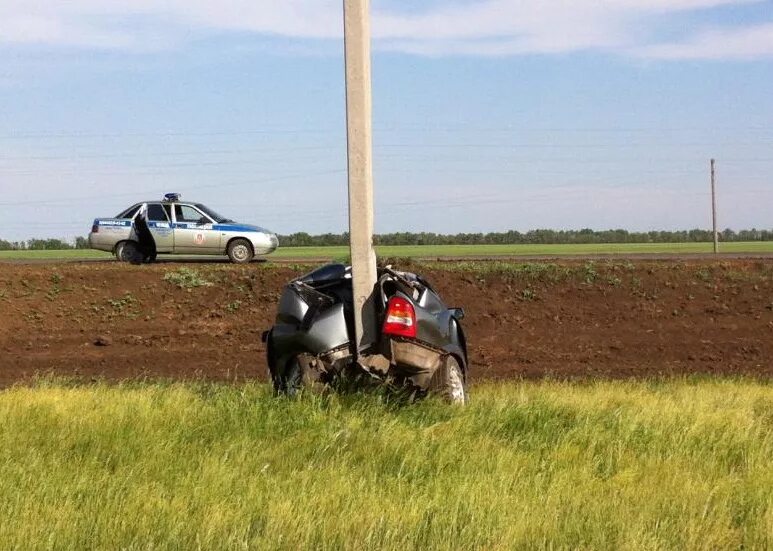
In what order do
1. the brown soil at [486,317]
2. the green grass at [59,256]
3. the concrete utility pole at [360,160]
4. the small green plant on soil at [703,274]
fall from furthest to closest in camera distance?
the green grass at [59,256] < the small green plant on soil at [703,274] < the brown soil at [486,317] < the concrete utility pole at [360,160]

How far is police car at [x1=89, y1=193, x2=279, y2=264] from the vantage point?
29.3 m

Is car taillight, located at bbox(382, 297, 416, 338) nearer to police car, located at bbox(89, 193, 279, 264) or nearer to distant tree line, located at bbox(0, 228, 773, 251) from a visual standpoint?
police car, located at bbox(89, 193, 279, 264)

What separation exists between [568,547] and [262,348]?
597 inches

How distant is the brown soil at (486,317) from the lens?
59.4 ft

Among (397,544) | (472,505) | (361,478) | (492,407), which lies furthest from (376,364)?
(397,544)

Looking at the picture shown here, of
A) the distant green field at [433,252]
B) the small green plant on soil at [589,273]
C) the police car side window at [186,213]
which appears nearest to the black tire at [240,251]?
the police car side window at [186,213]

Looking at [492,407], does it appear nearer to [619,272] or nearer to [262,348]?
[262,348]

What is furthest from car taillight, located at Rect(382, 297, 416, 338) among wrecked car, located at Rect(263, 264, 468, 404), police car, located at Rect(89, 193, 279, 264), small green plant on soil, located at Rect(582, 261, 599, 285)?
police car, located at Rect(89, 193, 279, 264)

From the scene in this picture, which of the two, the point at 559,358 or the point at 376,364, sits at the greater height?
the point at 376,364

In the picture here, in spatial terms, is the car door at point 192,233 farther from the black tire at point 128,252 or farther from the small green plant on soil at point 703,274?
the small green plant on soil at point 703,274

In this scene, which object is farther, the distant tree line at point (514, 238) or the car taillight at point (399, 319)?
the distant tree line at point (514, 238)

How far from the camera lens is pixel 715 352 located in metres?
18.9

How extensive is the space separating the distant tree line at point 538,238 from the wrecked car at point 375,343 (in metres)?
57.5

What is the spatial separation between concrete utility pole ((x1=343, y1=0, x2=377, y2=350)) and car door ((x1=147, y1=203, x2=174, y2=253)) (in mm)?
21457
